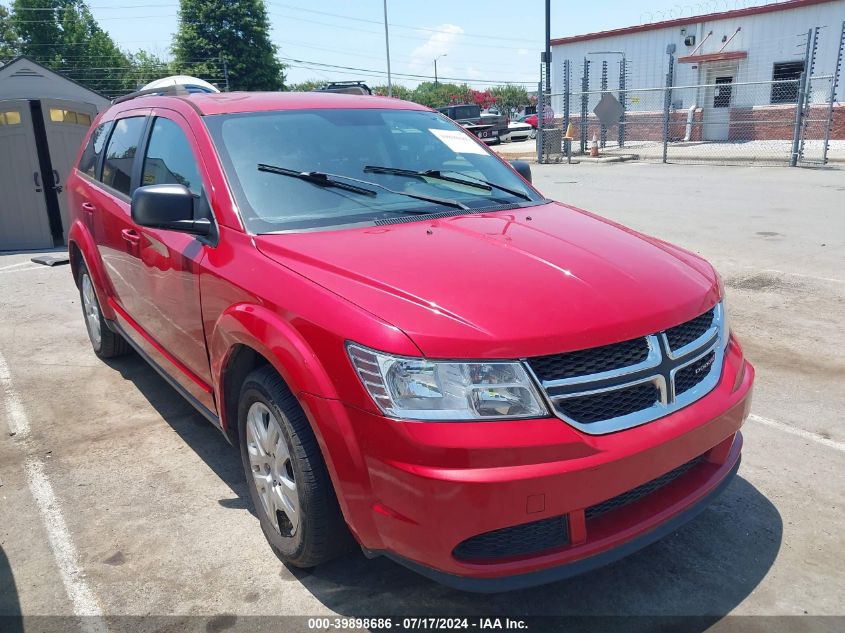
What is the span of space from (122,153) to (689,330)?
12.1ft

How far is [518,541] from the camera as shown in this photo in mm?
2273

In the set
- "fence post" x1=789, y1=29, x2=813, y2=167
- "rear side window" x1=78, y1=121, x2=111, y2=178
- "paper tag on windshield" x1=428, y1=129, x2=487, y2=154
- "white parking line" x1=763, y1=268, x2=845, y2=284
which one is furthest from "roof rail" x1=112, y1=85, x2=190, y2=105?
"fence post" x1=789, y1=29, x2=813, y2=167

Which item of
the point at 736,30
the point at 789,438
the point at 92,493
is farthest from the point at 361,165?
the point at 736,30

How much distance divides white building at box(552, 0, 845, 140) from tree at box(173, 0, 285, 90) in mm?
27681

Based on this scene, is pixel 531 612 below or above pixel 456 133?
below

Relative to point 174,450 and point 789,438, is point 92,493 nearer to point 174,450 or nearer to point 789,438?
point 174,450

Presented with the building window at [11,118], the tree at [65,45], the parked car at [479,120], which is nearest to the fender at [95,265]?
the building window at [11,118]

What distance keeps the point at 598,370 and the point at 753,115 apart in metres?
28.2

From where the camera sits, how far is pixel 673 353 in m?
2.46

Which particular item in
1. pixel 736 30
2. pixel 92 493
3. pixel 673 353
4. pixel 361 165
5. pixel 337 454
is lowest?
pixel 92 493

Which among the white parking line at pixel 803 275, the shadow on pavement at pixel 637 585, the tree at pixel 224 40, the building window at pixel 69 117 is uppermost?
the tree at pixel 224 40

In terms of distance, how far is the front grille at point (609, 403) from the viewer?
2246 millimetres

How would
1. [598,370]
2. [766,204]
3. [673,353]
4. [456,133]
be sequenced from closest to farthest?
[598,370] → [673,353] → [456,133] → [766,204]

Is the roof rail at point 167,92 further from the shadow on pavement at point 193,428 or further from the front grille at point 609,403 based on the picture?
the front grille at point 609,403
